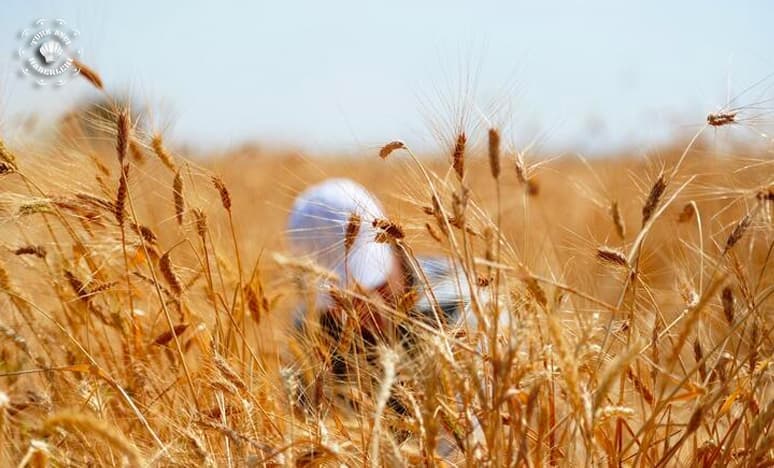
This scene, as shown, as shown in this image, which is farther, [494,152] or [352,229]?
[352,229]

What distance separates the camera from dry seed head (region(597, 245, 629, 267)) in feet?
4.49

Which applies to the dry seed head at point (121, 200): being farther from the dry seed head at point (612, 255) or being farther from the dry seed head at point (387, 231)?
the dry seed head at point (612, 255)

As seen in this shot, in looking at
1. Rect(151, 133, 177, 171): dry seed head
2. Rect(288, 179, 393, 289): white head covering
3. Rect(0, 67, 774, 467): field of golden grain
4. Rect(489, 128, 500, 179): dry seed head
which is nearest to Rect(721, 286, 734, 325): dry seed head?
Rect(0, 67, 774, 467): field of golden grain

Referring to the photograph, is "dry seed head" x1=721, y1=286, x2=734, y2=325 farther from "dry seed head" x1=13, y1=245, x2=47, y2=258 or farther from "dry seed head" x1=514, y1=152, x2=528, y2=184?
"dry seed head" x1=13, y1=245, x2=47, y2=258

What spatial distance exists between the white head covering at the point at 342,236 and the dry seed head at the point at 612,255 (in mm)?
392

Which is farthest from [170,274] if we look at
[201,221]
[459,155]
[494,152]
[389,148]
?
[494,152]

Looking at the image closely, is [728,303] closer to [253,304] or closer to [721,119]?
[721,119]

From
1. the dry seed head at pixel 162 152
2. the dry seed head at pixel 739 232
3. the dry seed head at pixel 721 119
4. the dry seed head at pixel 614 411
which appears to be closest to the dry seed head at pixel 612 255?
the dry seed head at pixel 739 232

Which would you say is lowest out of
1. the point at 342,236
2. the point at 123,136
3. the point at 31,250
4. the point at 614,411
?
the point at 614,411

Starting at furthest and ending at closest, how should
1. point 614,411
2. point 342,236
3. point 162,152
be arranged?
point 342,236
point 162,152
point 614,411

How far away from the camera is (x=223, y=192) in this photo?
1.62 metres

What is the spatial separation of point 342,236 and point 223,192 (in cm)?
49

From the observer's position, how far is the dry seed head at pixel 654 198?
51.9 inches

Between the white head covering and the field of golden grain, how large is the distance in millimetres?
77
